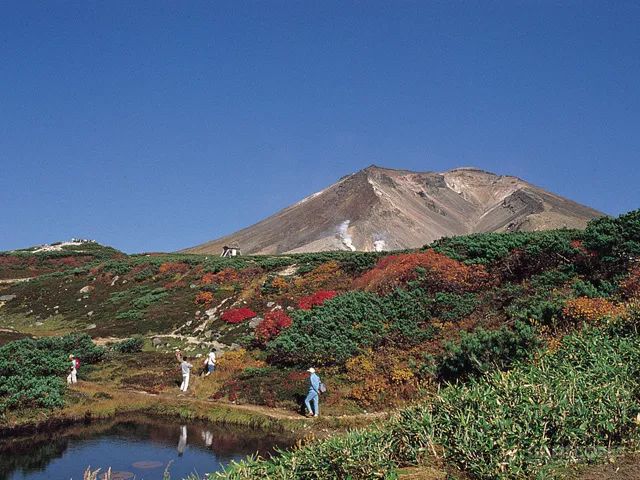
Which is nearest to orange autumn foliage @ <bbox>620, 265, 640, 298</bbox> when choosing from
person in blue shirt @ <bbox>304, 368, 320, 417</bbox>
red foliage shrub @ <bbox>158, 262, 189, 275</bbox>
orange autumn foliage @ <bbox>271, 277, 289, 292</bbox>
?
person in blue shirt @ <bbox>304, 368, 320, 417</bbox>

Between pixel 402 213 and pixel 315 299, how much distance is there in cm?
9119

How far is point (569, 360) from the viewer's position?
1234 centimetres

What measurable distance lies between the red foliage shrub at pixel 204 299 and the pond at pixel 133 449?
17948mm

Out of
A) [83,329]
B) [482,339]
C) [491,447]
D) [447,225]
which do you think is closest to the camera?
[491,447]

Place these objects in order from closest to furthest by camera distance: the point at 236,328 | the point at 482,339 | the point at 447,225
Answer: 1. the point at 482,339
2. the point at 236,328
3. the point at 447,225

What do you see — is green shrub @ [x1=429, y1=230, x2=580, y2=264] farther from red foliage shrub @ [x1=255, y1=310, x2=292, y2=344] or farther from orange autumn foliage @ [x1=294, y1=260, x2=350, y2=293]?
red foliage shrub @ [x1=255, y1=310, x2=292, y2=344]

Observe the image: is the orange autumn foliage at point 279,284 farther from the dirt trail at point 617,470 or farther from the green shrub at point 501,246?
the dirt trail at point 617,470

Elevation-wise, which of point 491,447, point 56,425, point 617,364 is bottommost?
point 56,425

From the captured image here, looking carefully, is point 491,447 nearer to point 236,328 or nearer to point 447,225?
point 236,328

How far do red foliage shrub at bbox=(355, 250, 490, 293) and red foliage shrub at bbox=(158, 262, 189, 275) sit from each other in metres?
20.5

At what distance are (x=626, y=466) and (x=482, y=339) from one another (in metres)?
9.81

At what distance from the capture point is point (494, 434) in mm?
8031

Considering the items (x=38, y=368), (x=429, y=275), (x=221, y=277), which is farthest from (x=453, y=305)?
(x=221, y=277)

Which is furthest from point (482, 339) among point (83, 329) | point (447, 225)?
point (447, 225)
